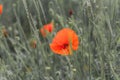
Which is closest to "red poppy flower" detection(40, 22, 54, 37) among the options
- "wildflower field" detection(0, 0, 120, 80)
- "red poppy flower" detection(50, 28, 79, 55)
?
"wildflower field" detection(0, 0, 120, 80)

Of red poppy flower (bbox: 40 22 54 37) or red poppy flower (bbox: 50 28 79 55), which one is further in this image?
red poppy flower (bbox: 40 22 54 37)

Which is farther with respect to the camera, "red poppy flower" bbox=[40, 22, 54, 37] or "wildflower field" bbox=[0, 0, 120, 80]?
"red poppy flower" bbox=[40, 22, 54, 37]

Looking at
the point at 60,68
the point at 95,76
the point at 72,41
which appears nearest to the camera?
the point at 72,41

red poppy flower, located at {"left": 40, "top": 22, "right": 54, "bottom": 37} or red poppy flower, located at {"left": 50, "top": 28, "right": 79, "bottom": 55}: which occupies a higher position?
red poppy flower, located at {"left": 50, "top": 28, "right": 79, "bottom": 55}

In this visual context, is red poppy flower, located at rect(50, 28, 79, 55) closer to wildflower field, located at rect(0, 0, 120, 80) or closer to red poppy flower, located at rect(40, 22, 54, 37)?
wildflower field, located at rect(0, 0, 120, 80)

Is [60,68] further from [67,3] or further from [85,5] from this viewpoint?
[67,3]

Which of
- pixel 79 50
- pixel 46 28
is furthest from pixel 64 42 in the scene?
pixel 46 28

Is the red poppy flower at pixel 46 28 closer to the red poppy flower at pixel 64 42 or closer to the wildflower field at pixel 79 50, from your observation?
the wildflower field at pixel 79 50

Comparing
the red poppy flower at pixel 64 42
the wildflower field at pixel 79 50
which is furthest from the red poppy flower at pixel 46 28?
the red poppy flower at pixel 64 42

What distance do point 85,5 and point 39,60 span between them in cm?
80

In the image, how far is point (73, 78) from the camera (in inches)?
89.3

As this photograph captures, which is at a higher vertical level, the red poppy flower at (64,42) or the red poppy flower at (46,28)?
the red poppy flower at (64,42)

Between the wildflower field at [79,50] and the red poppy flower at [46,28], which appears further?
the red poppy flower at [46,28]

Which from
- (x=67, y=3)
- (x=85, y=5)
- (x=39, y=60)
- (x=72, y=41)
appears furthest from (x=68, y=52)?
(x=67, y=3)
